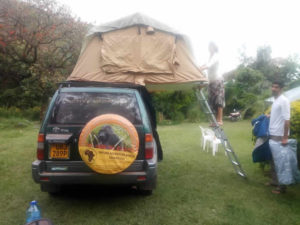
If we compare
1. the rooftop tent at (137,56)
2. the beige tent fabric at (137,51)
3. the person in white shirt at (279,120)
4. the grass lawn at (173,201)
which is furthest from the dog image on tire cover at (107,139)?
the person in white shirt at (279,120)

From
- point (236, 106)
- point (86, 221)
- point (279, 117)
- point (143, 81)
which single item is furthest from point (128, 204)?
point (236, 106)

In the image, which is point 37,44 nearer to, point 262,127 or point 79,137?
point 79,137

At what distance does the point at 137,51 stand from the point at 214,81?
178 centimetres

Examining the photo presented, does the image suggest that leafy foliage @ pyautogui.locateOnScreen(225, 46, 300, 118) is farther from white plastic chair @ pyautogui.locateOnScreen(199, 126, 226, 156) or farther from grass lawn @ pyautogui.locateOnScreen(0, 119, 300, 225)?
grass lawn @ pyautogui.locateOnScreen(0, 119, 300, 225)

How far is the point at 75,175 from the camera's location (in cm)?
285

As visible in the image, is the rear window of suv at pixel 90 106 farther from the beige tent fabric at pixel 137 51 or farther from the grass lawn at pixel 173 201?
the grass lawn at pixel 173 201

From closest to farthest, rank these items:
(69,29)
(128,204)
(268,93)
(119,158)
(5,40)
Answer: (119,158) → (128,204) → (5,40) → (69,29) → (268,93)

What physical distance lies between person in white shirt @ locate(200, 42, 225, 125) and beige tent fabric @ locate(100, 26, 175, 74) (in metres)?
0.89

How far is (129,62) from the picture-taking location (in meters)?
3.65

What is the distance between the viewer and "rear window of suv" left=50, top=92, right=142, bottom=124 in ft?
9.79

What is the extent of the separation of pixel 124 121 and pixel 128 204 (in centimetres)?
134

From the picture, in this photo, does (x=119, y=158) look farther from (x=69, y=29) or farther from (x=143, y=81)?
(x=69, y=29)

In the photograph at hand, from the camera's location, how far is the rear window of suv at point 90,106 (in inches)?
117

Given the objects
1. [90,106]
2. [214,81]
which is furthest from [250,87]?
[90,106]
